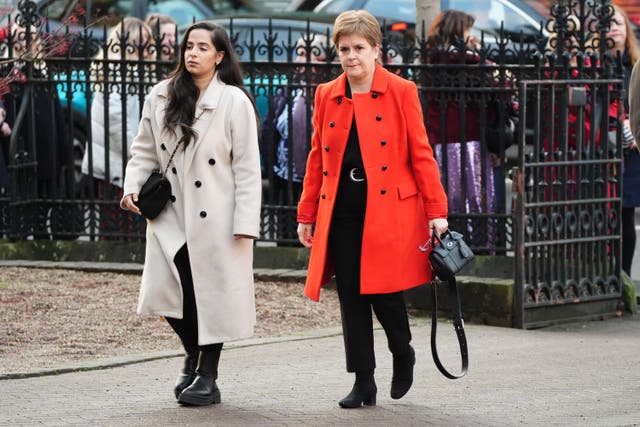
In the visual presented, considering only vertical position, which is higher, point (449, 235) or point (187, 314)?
point (449, 235)

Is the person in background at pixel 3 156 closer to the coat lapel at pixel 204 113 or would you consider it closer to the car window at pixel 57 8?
the coat lapel at pixel 204 113

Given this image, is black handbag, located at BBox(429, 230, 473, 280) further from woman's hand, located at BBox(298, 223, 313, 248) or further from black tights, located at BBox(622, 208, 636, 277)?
black tights, located at BBox(622, 208, 636, 277)

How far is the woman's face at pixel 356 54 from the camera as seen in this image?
257 inches

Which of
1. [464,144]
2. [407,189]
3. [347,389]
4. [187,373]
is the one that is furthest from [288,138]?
[407,189]

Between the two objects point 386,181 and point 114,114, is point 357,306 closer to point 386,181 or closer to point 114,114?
point 386,181

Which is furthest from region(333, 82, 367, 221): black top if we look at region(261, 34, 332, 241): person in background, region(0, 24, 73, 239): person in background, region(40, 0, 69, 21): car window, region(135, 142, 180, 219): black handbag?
region(40, 0, 69, 21): car window

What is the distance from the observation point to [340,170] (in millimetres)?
6613

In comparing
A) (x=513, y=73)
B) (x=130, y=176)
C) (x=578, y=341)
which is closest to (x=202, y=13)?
(x=513, y=73)

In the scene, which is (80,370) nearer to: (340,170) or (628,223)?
(340,170)

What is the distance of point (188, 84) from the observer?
6801mm

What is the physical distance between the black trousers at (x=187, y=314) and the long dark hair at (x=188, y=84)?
0.51 m

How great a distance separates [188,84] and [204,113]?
0.16 m

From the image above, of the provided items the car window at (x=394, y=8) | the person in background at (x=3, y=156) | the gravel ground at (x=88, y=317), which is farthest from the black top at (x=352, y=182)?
the car window at (x=394, y=8)

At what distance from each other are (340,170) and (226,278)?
0.69m
